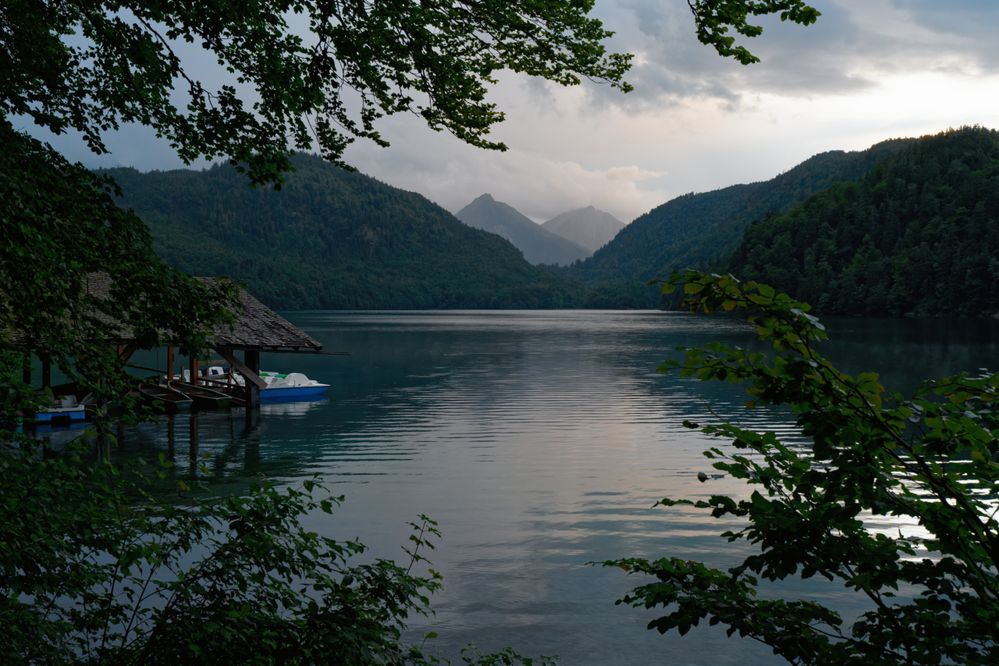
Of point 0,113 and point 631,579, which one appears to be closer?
point 0,113

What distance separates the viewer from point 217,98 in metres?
7.65

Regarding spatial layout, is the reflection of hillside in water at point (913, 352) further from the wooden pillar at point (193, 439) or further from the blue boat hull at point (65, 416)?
the blue boat hull at point (65, 416)

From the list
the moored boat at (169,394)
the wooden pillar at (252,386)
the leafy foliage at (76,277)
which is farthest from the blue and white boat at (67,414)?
the leafy foliage at (76,277)

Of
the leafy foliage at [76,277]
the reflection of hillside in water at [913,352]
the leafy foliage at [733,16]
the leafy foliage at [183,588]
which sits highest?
the leafy foliage at [733,16]

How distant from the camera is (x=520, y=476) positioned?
2172 cm

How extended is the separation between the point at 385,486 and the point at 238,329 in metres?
12.8

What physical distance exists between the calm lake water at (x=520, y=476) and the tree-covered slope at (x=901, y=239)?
319 feet

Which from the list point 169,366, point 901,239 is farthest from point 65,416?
point 901,239

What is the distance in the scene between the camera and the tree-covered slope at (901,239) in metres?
139

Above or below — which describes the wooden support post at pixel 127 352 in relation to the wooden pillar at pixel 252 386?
above

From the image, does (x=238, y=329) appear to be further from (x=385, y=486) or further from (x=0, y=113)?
(x=0, y=113)

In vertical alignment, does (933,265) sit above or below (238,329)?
above

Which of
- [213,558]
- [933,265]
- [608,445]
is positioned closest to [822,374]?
[213,558]

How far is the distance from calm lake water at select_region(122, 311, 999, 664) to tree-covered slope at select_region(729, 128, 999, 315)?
3832 inches
